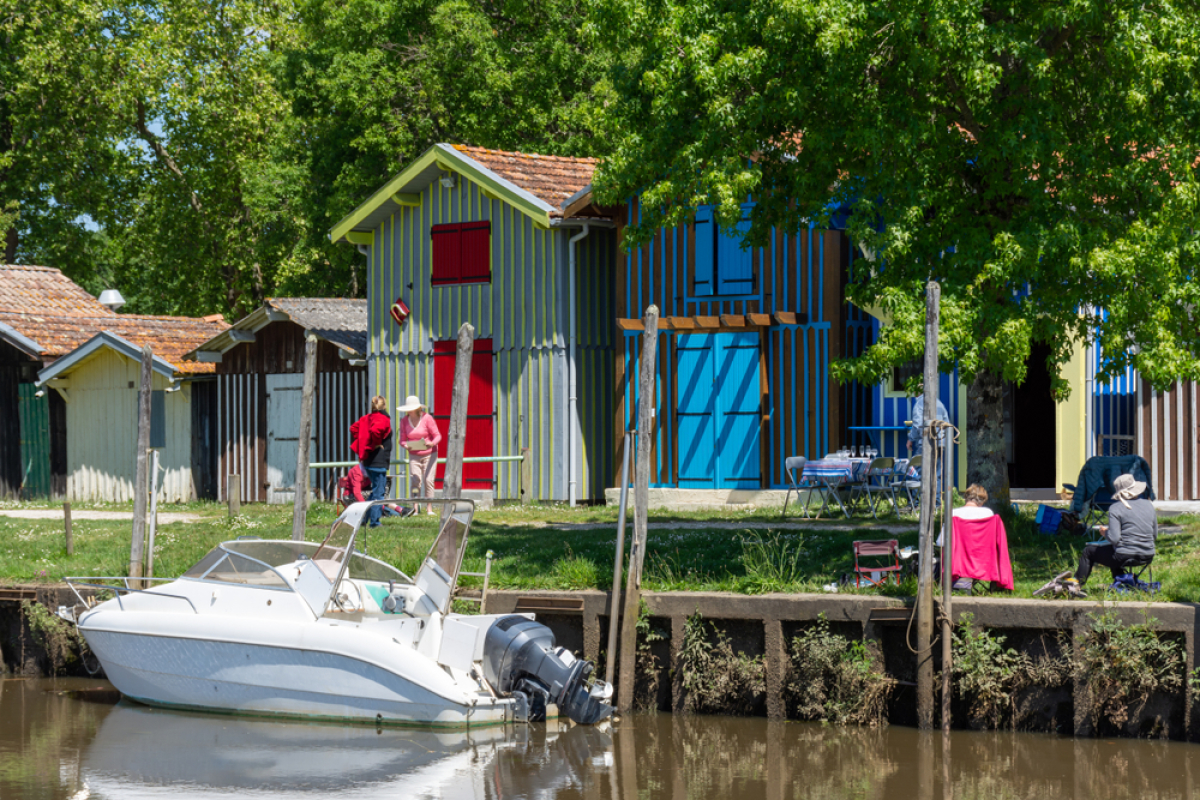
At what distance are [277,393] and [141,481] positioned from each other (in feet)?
34.7

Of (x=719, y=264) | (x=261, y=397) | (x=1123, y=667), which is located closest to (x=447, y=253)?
(x=261, y=397)

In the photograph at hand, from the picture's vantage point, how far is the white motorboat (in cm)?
1193

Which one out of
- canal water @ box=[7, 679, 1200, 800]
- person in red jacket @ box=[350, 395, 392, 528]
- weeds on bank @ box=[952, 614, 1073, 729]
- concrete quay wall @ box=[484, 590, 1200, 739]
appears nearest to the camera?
canal water @ box=[7, 679, 1200, 800]

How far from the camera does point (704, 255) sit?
2125cm

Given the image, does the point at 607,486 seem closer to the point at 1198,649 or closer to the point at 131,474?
the point at 131,474

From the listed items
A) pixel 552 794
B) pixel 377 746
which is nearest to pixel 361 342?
pixel 377 746

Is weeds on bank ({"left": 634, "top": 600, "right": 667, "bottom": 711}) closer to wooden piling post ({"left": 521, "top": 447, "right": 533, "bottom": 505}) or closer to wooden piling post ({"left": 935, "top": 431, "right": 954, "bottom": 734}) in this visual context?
wooden piling post ({"left": 935, "top": 431, "right": 954, "bottom": 734})

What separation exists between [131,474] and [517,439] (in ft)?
27.4

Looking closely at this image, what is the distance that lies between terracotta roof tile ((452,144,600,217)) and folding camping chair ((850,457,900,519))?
6.51 meters

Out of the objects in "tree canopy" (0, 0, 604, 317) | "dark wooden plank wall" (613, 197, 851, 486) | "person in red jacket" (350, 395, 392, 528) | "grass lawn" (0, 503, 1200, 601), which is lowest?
"grass lawn" (0, 503, 1200, 601)

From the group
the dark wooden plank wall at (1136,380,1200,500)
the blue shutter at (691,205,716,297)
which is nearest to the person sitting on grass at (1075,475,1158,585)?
the dark wooden plank wall at (1136,380,1200,500)

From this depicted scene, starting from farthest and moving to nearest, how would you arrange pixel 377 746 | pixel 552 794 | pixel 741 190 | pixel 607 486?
pixel 607 486, pixel 741 190, pixel 377 746, pixel 552 794

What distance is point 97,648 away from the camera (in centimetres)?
1353

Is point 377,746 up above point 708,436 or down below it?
below
